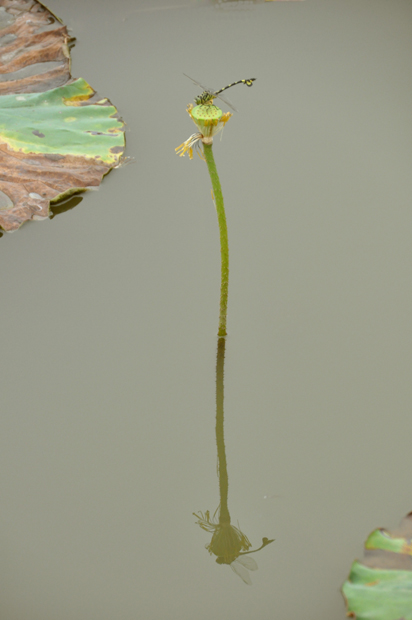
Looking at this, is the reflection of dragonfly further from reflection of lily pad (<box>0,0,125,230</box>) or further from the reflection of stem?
reflection of lily pad (<box>0,0,125,230</box>)

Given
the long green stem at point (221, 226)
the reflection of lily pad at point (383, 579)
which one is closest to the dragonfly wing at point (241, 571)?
the reflection of lily pad at point (383, 579)

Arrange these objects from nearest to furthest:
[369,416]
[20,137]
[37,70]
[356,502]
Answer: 1. [356,502]
2. [369,416]
3. [20,137]
4. [37,70]

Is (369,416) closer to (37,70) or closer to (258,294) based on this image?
(258,294)

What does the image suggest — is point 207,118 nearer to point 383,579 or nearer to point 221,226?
point 221,226

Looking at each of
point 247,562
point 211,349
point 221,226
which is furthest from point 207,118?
point 247,562

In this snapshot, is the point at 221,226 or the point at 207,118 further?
the point at 221,226

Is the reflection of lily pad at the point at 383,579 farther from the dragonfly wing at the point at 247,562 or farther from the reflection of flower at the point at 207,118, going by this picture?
the reflection of flower at the point at 207,118

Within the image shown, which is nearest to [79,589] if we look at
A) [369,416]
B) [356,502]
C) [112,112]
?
[356,502]
